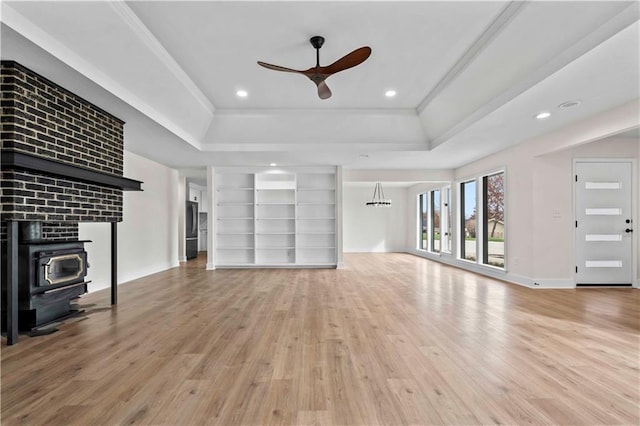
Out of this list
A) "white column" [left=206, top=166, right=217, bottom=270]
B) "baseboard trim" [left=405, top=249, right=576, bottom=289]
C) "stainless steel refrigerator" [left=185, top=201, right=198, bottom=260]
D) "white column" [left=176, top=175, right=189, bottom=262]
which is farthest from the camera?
"stainless steel refrigerator" [left=185, top=201, right=198, bottom=260]

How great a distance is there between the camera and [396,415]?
1.81m

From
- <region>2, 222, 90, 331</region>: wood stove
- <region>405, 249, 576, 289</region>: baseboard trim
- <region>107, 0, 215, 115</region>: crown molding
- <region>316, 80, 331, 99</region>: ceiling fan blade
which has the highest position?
<region>107, 0, 215, 115</region>: crown molding

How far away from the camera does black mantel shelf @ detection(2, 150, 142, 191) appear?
8.61 feet

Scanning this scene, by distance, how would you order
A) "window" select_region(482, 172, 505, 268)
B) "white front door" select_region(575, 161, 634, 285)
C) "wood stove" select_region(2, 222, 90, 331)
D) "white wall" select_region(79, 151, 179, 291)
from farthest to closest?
"window" select_region(482, 172, 505, 268) → "white front door" select_region(575, 161, 634, 285) → "white wall" select_region(79, 151, 179, 291) → "wood stove" select_region(2, 222, 90, 331)

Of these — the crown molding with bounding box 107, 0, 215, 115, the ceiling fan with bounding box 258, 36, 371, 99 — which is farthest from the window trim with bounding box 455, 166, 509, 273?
the crown molding with bounding box 107, 0, 215, 115

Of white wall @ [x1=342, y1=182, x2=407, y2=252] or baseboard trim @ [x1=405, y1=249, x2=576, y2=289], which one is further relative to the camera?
white wall @ [x1=342, y1=182, x2=407, y2=252]

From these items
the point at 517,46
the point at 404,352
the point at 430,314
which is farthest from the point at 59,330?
the point at 517,46

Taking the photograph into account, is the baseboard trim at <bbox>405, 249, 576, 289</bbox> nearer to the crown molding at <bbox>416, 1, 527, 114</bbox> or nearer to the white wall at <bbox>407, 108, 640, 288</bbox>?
the white wall at <bbox>407, 108, 640, 288</bbox>

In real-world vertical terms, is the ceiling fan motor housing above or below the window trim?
above

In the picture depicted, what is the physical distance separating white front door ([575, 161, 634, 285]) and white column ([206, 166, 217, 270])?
746cm

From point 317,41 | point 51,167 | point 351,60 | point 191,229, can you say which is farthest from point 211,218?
point 351,60

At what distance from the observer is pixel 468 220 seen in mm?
7867

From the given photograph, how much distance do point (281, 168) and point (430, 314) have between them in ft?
17.2

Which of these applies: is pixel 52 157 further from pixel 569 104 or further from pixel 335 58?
pixel 569 104
